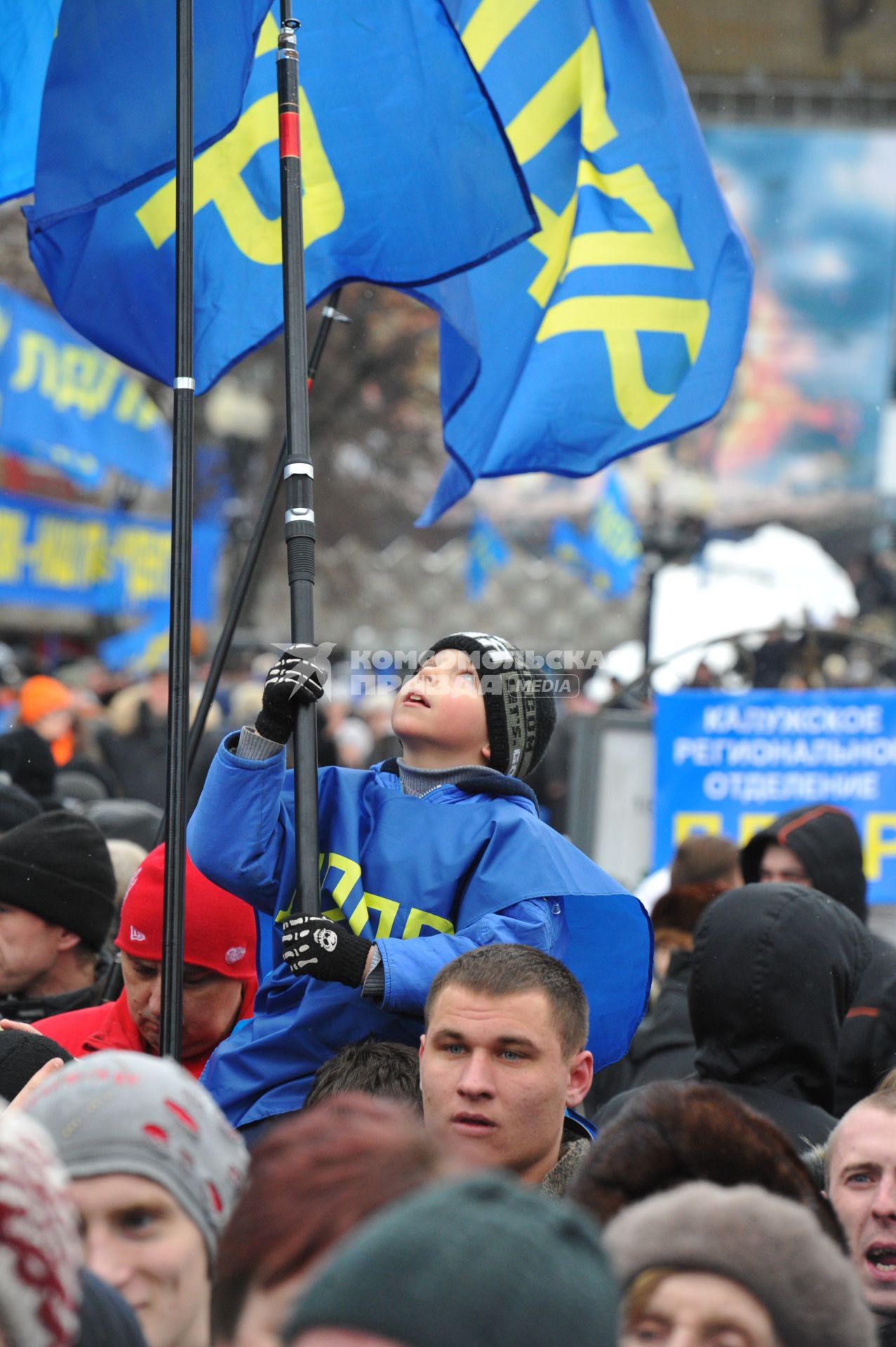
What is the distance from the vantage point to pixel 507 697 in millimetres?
3443

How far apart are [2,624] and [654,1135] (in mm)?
20811

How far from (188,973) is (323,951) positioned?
2.41ft

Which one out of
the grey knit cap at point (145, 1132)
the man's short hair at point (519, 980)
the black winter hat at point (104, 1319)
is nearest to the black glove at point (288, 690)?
the man's short hair at point (519, 980)

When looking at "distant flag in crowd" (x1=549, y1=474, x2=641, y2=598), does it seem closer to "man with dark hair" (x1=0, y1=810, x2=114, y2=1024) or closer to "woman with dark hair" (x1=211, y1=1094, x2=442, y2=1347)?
"man with dark hair" (x1=0, y1=810, x2=114, y2=1024)

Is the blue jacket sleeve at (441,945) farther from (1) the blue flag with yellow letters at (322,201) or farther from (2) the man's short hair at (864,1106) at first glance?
(1) the blue flag with yellow letters at (322,201)

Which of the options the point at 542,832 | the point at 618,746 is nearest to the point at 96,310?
the point at 542,832

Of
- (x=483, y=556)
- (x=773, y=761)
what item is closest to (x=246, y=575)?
(x=773, y=761)

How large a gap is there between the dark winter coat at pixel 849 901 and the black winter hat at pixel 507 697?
1.03 metres

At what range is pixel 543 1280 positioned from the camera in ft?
4.08

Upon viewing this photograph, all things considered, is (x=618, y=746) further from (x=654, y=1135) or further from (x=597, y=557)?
(x=597, y=557)

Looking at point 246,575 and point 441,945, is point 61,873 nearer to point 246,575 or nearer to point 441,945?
point 246,575

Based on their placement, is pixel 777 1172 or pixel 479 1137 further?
pixel 479 1137

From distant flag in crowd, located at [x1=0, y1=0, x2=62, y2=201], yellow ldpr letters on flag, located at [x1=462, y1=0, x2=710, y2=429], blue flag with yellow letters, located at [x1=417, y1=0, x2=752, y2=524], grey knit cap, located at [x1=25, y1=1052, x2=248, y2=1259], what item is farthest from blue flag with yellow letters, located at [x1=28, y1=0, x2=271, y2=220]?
grey knit cap, located at [x1=25, y1=1052, x2=248, y2=1259]

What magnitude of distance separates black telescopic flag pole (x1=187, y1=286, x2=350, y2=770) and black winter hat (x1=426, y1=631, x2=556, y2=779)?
0.53 m
